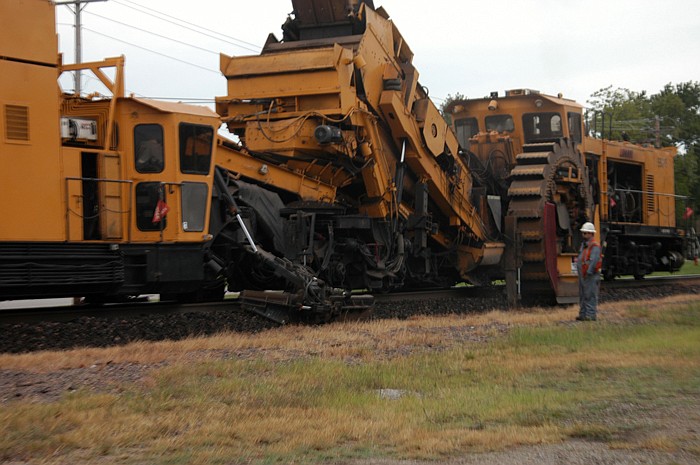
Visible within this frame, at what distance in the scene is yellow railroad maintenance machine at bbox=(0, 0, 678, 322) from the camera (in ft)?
35.3

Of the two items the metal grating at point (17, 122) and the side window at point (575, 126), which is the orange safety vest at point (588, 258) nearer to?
the side window at point (575, 126)

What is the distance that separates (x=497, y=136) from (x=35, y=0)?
11340 mm

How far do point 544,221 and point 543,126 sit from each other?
144 inches

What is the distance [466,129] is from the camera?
20.3 m

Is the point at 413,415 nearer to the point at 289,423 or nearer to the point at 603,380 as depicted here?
the point at 289,423

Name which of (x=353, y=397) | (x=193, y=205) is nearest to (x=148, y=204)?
(x=193, y=205)

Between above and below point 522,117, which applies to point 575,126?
below

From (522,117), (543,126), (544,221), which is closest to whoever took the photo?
(544,221)

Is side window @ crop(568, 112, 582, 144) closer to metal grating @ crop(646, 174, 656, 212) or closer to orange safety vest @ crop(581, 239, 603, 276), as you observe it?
metal grating @ crop(646, 174, 656, 212)

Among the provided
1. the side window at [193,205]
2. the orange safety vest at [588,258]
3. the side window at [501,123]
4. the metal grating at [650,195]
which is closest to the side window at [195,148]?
the side window at [193,205]

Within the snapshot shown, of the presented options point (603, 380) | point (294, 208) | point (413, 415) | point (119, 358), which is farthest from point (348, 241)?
point (413, 415)

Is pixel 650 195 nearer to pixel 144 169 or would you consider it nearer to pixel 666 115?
pixel 144 169

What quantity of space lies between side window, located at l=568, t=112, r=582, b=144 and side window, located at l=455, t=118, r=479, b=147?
2.09m

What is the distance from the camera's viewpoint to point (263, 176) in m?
13.9
